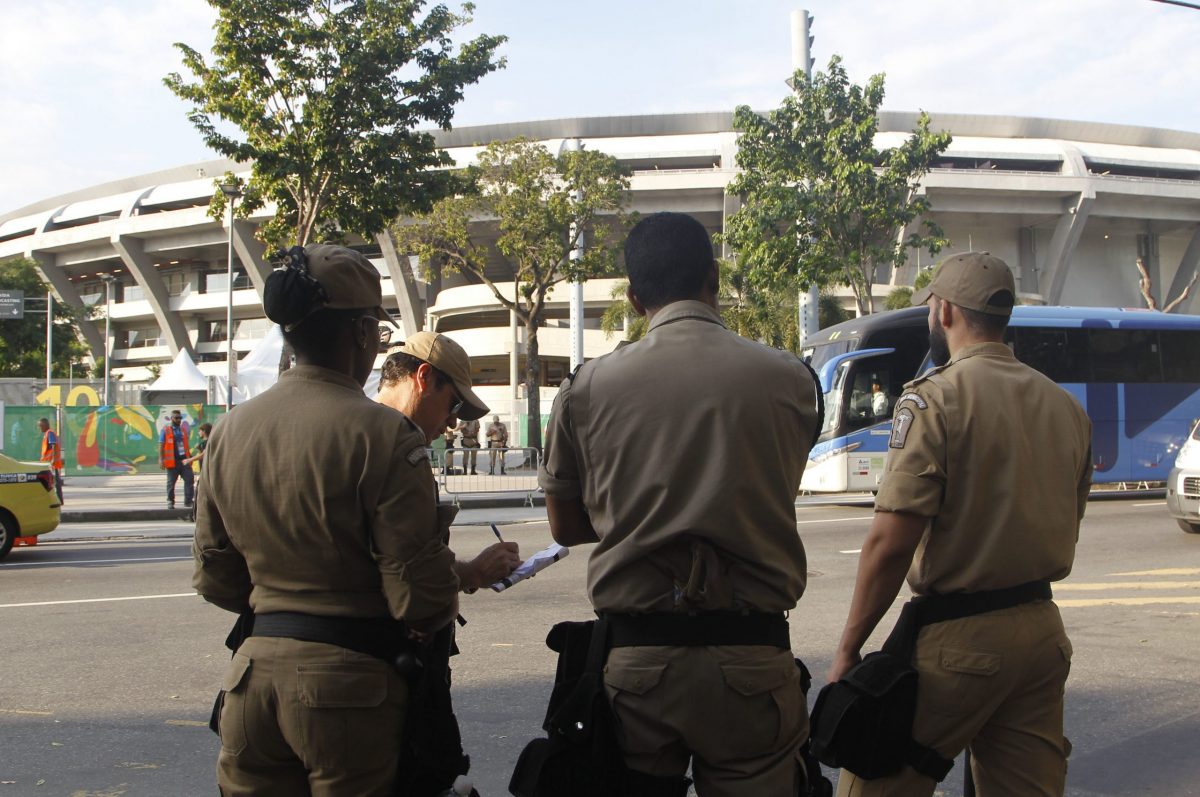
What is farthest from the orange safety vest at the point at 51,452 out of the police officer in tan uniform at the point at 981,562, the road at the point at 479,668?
the police officer in tan uniform at the point at 981,562

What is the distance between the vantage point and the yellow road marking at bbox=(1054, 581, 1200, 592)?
8.98 m

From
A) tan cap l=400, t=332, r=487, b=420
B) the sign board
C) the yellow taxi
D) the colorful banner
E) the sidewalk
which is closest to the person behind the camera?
tan cap l=400, t=332, r=487, b=420

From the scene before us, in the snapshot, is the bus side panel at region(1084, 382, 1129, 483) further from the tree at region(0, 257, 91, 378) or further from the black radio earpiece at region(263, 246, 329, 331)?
the tree at region(0, 257, 91, 378)

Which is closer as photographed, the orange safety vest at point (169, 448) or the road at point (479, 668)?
the road at point (479, 668)

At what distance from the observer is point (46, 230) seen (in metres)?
65.1

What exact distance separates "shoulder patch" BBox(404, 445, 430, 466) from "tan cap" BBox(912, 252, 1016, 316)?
1.45m

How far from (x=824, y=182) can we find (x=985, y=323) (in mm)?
22376

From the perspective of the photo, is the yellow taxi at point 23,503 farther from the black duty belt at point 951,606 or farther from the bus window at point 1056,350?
the bus window at point 1056,350

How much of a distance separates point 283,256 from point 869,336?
16054 millimetres

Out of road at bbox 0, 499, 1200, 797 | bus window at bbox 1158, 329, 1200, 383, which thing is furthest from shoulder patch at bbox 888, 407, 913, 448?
bus window at bbox 1158, 329, 1200, 383

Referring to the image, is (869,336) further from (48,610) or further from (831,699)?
(831,699)

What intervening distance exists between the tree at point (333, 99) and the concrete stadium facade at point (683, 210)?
26159 millimetres

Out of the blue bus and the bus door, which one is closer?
the bus door

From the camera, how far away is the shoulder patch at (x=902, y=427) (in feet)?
8.67
